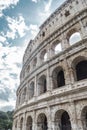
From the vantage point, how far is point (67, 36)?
12.7 m

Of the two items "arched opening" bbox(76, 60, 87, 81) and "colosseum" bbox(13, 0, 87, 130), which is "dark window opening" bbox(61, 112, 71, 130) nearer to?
"colosseum" bbox(13, 0, 87, 130)

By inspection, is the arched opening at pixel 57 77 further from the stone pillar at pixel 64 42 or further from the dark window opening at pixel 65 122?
the dark window opening at pixel 65 122

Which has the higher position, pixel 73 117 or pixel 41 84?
pixel 41 84

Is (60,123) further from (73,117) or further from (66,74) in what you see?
(66,74)

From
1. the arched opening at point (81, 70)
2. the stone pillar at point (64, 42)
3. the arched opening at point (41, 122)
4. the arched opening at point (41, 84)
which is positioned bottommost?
the arched opening at point (41, 122)

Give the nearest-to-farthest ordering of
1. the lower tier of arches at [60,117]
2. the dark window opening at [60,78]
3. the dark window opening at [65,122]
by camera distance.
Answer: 1. the lower tier of arches at [60,117]
2. the dark window opening at [65,122]
3. the dark window opening at [60,78]

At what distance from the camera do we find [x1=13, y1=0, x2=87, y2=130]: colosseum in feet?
30.8

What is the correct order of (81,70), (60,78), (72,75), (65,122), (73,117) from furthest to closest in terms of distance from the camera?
1. (60,78)
2. (81,70)
3. (65,122)
4. (72,75)
5. (73,117)

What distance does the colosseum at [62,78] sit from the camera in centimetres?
938

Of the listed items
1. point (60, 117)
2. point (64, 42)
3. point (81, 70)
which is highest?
point (64, 42)

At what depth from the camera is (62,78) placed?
13.0 meters

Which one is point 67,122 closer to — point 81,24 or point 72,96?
point 72,96

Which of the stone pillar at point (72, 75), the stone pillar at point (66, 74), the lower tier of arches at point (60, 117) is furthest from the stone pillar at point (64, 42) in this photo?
the lower tier of arches at point (60, 117)

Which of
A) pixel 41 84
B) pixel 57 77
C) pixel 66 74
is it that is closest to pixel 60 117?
pixel 66 74
